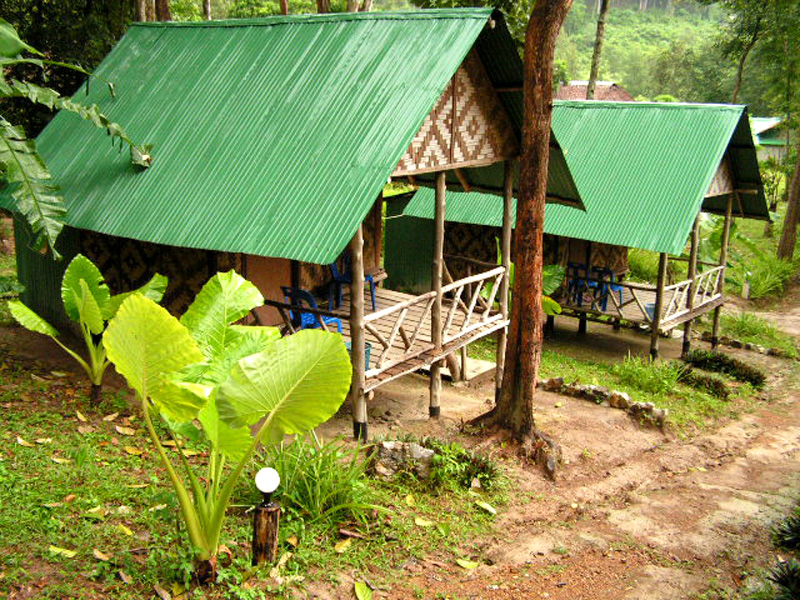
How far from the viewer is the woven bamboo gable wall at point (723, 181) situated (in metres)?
15.1

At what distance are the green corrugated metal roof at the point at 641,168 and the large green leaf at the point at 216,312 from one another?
896cm

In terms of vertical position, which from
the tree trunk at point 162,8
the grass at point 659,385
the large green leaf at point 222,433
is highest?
the tree trunk at point 162,8

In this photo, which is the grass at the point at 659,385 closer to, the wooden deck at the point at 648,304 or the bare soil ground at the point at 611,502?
the bare soil ground at the point at 611,502

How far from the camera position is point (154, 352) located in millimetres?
5348

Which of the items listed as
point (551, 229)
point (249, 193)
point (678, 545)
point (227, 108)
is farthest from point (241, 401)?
point (551, 229)

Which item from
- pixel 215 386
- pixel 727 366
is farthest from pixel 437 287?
pixel 727 366

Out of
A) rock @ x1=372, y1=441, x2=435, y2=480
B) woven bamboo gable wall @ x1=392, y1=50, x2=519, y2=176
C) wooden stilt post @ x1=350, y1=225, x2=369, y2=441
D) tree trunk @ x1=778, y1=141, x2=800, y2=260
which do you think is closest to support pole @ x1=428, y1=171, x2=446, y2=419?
woven bamboo gable wall @ x1=392, y1=50, x2=519, y2=176

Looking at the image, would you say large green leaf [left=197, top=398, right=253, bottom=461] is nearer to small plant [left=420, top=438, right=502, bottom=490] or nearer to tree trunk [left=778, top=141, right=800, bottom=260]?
small plant [left=420, top=438, right=502, bottom=490]

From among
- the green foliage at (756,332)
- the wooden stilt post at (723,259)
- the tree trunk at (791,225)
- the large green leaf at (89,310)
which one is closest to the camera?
the large green leaf at (89,310)

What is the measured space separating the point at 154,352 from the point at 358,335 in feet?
11.7

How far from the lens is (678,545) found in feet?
25.3

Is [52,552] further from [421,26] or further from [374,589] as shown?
[421,26]

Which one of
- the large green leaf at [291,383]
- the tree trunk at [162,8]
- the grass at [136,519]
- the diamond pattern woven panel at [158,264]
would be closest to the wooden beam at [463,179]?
the diamond pattern woven panel at [158,264]

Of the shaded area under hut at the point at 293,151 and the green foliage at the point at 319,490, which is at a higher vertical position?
the shaded area under hut at the point at 293,151
